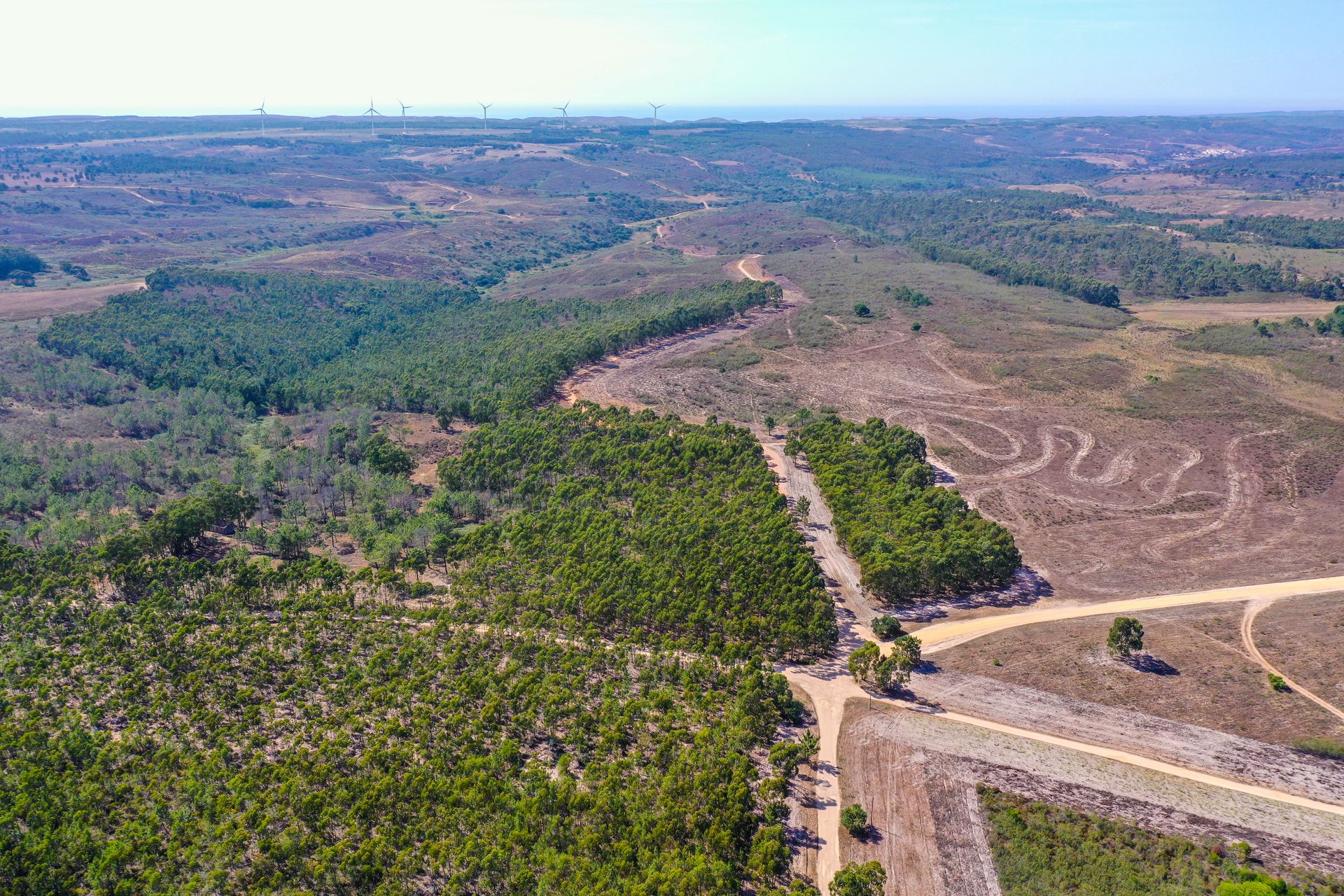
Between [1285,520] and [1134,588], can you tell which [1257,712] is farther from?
[1285,520]

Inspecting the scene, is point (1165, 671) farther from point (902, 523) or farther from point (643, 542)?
point (643, 542)

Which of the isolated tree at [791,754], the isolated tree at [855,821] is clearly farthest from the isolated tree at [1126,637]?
the isolated tree at [855,821]

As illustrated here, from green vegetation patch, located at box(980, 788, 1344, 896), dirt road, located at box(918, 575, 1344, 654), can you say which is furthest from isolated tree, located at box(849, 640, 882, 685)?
green vegetation patch, located at box(980, 788, 1344, 896)

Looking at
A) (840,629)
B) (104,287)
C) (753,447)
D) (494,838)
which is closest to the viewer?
(494,838)

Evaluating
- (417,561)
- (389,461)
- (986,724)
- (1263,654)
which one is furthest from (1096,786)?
(389,461)

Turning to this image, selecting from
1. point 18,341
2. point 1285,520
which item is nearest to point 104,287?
point 18,341

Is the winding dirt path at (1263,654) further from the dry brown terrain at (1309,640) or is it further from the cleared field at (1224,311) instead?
the cleared field at (1224,311)
